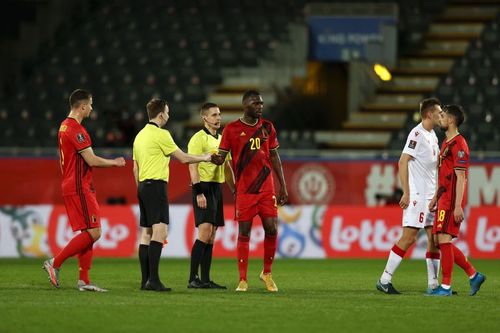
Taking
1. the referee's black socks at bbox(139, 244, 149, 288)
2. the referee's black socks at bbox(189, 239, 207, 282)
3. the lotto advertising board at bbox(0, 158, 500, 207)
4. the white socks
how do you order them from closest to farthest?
the white socks, the referee's black socks at bbox(139, 244, 149, 288), the referee's black socks at bbox(189, 239, 207, 282), the lotto advertising board at bbox(0, 158, 500, 207)

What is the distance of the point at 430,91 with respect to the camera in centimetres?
2966

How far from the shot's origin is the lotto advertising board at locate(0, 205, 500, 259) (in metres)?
21.1

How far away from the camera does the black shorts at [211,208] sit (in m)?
14.0

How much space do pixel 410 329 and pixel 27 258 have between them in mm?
12086

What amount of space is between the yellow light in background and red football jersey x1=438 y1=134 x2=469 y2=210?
684 inches

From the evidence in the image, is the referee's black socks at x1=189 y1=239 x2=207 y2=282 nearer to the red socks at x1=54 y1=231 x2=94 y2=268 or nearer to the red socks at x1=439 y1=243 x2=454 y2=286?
the red socks at x1=54 y1=231 x2=94 y2=268

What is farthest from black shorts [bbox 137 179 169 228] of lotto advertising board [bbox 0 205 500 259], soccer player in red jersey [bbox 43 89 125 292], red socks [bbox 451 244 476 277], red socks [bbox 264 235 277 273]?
lotto advertising board [bbox 0 205 500 259]

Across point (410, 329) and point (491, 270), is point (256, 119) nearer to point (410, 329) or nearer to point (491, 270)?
point (410, 329)

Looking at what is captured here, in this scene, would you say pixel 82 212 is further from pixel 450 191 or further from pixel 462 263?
pixel 462 263

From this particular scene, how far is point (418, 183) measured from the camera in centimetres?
1330

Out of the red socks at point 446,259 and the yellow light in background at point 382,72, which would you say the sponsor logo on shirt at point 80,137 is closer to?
the red socks at point 446,259

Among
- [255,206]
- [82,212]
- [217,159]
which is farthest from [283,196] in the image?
[82,212]

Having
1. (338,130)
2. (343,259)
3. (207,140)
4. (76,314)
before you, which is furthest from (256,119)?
(338,130)

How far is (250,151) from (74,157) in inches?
74.6
